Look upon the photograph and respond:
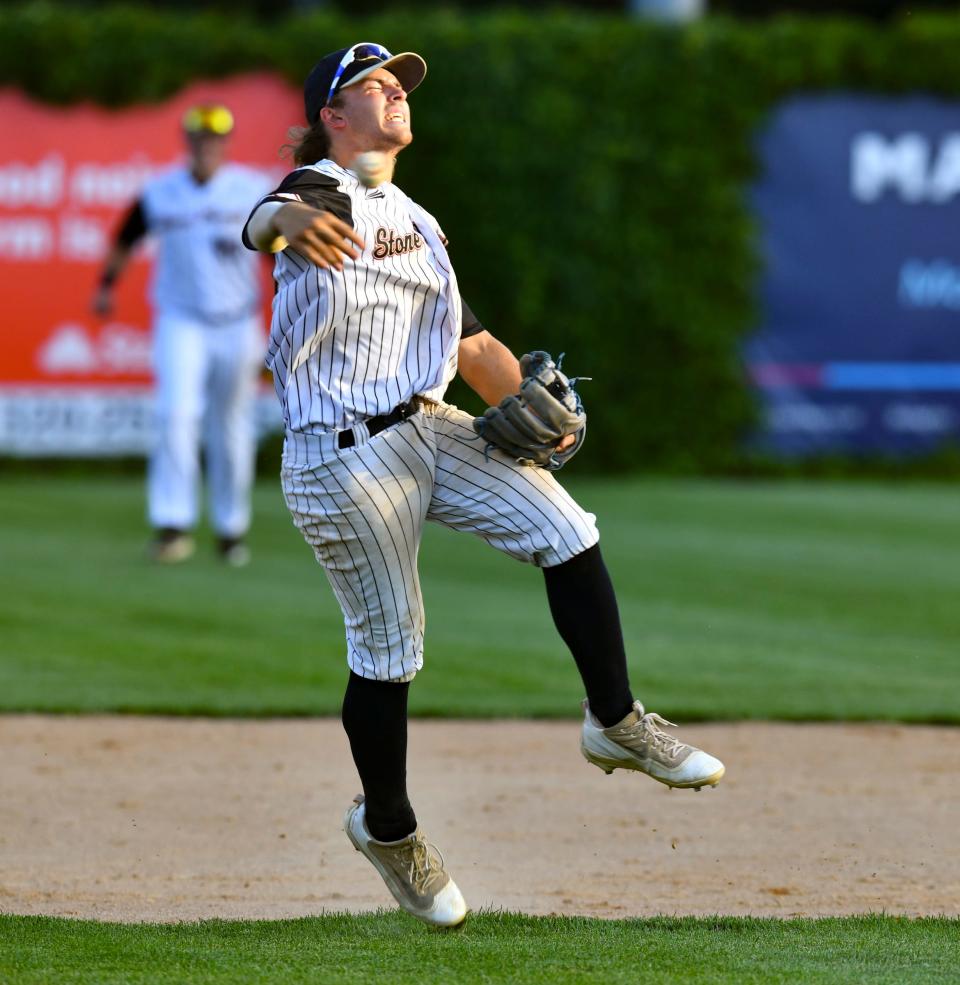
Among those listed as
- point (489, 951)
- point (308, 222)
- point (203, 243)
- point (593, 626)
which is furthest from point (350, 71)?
point (203, 243)

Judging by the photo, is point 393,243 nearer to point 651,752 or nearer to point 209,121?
point 651,752

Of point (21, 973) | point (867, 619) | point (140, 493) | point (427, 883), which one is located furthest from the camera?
point (140, 493)

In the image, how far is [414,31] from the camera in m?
15.8

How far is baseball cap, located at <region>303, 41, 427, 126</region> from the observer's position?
160 inches

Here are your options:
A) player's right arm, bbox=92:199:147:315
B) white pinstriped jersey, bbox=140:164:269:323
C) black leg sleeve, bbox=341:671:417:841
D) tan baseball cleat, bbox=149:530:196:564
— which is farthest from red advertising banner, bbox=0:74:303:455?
black leg sleeve, bbox=341:671:417:841

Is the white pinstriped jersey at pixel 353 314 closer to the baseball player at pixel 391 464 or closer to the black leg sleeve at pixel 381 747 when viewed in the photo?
the baseball player at pixel 391 464

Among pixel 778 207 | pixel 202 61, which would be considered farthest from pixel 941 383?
pixel 202 61

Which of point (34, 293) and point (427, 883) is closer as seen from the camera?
point (427, 883)

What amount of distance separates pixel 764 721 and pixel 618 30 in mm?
10183

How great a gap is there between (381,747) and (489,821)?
4.76 ft

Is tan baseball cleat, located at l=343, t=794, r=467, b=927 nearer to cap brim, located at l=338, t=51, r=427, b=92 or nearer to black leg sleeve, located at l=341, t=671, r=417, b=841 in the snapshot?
black leg sleeve, located at l=341, t=671, r=417, b=841

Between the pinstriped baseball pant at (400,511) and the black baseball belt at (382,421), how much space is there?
0.6 inches

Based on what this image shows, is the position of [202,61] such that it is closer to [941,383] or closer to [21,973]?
[941,383]

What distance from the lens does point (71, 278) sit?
50.0 ft
